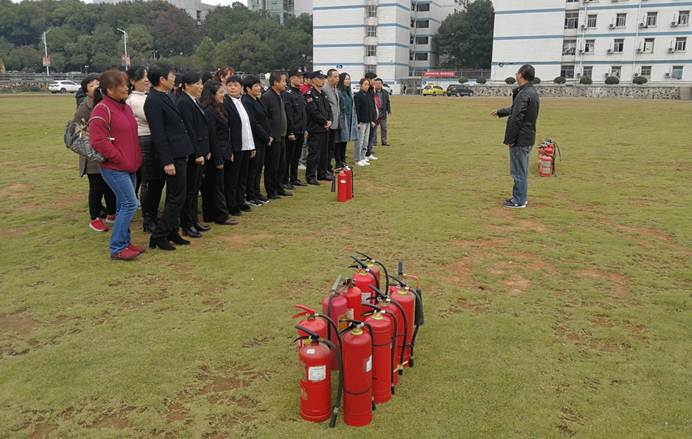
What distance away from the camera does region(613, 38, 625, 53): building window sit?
5978 centimetres

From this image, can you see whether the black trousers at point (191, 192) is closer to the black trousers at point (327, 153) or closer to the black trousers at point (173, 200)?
the black trousers at point (173, 200)

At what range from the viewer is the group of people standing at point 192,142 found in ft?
19.0

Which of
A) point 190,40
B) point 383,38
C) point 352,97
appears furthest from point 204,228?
point 190,40

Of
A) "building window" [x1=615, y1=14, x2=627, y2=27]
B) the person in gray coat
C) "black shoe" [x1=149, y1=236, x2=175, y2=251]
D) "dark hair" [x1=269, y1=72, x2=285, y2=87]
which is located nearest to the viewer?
"black shoe" [x1=149, y1=236, x2=175, y2=251]

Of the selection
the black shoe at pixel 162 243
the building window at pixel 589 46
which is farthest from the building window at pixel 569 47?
the black shoe at pixel 162 243

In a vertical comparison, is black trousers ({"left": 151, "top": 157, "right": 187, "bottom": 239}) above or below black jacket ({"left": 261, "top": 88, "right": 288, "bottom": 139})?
below

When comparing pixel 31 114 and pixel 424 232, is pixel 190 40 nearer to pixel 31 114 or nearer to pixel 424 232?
pixel 31 114

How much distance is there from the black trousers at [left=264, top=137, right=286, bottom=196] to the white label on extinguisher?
6.22 m

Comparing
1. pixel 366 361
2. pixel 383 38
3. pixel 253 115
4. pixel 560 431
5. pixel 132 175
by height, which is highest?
pixel 383 38

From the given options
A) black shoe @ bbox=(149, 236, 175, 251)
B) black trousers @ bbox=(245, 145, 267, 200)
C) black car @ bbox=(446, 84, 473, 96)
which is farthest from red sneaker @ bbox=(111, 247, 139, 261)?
black car @ bbox=(446, 84, 473, 96)

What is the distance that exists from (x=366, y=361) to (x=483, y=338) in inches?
58.8

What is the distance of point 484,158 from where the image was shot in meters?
13.8

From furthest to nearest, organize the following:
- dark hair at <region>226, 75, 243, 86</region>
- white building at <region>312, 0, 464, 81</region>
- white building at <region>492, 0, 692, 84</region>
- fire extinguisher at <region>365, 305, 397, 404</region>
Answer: white building at <region>312, 0, 464, 81</region>
white building at <region>492, 0, 692, 84</region>
dark hair at <region>226, 75, 243, 86</region>
fire extinguisher at <region>365, 305, 397, 404</region>

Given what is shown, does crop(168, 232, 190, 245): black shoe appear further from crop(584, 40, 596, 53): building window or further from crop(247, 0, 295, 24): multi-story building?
crop(247, 0, 295, 24): multi-story building
